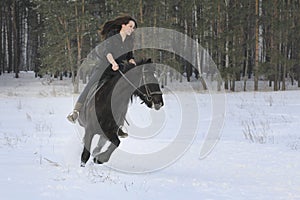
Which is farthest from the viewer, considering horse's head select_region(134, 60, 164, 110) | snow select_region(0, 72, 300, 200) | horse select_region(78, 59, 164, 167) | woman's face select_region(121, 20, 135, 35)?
woman's face select_region(121, 20, 135, 35)

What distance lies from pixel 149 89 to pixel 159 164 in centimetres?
185

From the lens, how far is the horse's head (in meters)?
5.50

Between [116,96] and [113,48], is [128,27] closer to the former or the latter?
[113,48]

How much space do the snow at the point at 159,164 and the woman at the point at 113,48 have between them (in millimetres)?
1337

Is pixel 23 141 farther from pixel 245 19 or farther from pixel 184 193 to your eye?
pixel 245 19

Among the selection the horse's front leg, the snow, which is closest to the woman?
the horse's front leg

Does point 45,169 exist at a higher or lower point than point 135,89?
lower

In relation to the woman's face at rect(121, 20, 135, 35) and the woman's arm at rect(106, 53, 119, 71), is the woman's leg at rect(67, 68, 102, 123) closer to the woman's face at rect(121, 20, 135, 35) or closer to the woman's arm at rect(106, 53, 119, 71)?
the woman's arm at rect(106, 53, 119, 71)

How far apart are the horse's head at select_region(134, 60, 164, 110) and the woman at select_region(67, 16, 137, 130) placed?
0.38 m

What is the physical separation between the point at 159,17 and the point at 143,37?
3.04m

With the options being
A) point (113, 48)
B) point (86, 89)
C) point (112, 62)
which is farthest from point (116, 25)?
point (86, 89)

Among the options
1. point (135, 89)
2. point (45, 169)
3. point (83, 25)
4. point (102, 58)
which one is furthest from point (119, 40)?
point (83, 25)

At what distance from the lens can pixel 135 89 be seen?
576 cm

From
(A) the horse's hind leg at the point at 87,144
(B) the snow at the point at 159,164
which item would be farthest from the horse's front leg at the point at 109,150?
(A) the horse's hind leg at the point at 87,144
